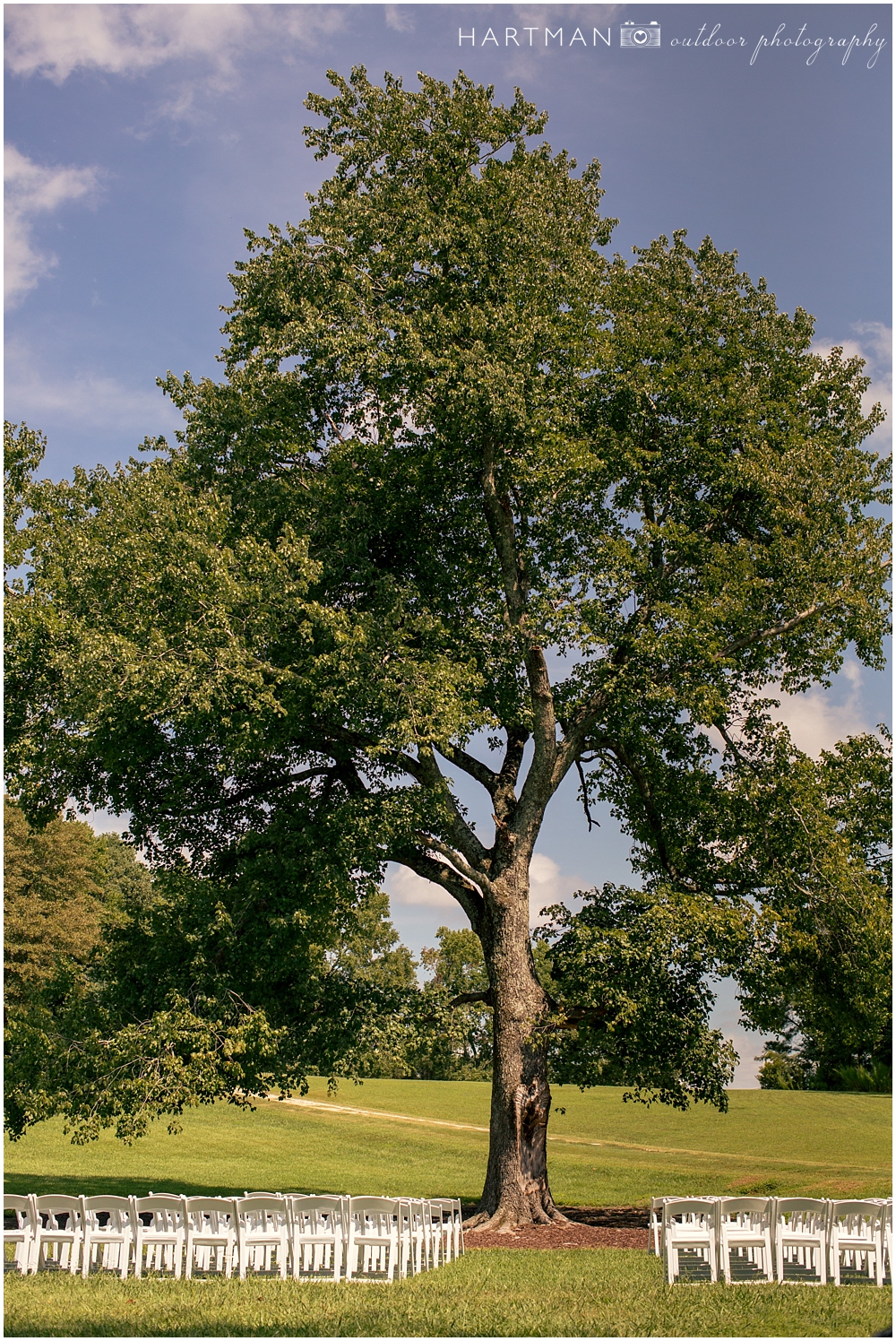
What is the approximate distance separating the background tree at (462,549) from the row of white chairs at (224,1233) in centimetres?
538

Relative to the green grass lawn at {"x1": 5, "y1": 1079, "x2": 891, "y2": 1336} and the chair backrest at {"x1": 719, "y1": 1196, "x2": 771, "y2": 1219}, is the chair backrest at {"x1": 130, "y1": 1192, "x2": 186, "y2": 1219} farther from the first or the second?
the chair backrest at {"x1": 719, "y1": 1196, "x2": 771, "y2": 1219}

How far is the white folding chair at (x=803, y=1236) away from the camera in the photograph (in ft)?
34.1

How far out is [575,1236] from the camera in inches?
601

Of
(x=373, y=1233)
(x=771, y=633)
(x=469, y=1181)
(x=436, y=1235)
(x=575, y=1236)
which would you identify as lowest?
(x=469, y=1181)

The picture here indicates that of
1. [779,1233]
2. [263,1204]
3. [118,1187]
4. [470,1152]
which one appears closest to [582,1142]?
[470,1152]

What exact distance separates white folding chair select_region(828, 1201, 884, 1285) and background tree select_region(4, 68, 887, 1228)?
225 inches

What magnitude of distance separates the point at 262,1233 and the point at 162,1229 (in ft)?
3.59

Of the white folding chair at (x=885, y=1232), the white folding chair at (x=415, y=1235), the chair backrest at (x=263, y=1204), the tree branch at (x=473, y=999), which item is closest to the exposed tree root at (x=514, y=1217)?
the tree branch at (x=473, y=999)

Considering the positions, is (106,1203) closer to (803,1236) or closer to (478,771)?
(803,1236)

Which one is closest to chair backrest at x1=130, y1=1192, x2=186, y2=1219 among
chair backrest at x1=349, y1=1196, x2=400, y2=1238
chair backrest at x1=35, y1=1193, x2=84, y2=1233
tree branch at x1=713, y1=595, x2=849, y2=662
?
chair backrest at x1=35, y1=1193, x2=84, y2=1233

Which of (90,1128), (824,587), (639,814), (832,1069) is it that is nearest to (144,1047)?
(90,1128)

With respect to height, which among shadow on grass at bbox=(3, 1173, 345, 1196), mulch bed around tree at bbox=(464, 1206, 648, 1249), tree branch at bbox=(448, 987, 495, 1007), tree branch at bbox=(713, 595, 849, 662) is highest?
tree branch at bbox=(713, 595, 849, 662)

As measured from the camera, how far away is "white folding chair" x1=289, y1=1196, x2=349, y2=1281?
10.5 meters

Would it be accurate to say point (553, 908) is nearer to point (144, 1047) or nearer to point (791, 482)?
point (144, 1047)
